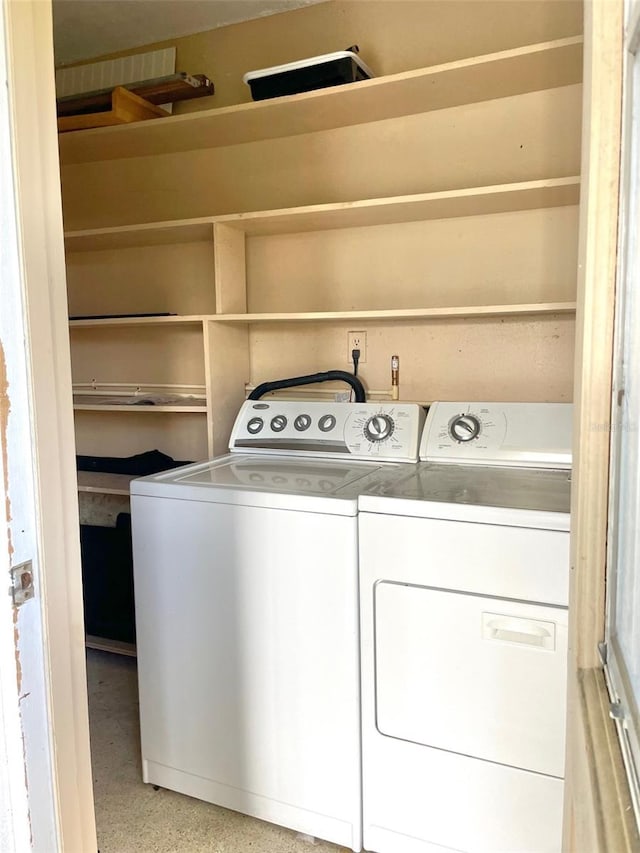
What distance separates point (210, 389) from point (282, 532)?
83 centimetres

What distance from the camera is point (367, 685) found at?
60.9 inches

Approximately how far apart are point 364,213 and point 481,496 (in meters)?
1.07

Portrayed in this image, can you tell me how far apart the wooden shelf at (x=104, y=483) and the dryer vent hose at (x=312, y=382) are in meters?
0.63

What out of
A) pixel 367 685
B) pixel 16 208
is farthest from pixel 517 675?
pixel 16 208

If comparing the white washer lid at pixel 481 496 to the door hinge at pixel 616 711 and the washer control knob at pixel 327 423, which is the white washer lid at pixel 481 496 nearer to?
the washer control knob at pixel 327 423

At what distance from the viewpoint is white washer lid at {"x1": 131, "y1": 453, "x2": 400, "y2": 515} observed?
5.13 ft

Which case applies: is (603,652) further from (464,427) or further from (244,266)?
(244,266)

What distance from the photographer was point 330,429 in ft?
6.91

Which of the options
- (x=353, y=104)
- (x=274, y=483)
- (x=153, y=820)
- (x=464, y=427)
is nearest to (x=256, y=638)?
(x=274, y=483)

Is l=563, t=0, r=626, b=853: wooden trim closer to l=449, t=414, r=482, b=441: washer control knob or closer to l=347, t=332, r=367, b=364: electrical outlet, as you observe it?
l=449, t=414, r=482, b=441: washer control knob

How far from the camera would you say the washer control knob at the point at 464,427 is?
1918 millimetres

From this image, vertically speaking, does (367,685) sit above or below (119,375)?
below

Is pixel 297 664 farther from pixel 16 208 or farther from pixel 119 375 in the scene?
pixel 119 375

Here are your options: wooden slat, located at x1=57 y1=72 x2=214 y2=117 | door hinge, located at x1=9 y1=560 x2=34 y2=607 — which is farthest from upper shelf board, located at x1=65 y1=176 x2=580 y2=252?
door hinge, located at x1=9 y1=560 x2=34 y2=607
